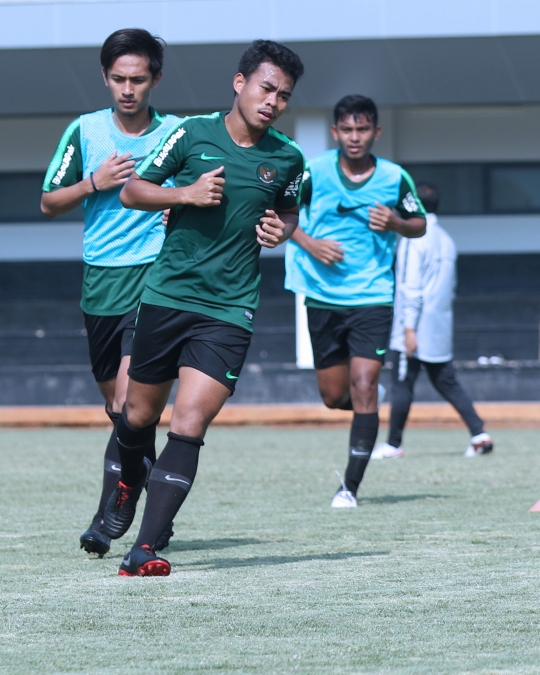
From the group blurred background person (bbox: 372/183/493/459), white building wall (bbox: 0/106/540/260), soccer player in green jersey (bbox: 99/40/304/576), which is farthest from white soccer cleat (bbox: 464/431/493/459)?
white building wall (bbox: 0/106/540/260)

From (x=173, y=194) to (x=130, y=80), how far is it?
1021mm

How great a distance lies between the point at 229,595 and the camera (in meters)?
4.28

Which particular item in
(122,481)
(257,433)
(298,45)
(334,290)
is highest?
(298,45)

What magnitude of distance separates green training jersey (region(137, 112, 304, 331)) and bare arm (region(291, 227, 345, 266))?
227cm

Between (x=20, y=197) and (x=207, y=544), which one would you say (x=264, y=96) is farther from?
(x=20, y=197)

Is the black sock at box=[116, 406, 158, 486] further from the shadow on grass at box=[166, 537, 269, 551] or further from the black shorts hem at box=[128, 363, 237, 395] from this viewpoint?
the shadow on grass at box=[166, 537, 269, 551]

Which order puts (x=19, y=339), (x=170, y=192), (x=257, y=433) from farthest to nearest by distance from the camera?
(x=19, y=339) < (x=257, y=433) < (x=170, y=192)

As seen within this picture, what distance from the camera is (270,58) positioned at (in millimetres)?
4793

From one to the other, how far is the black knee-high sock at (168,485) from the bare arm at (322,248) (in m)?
2.60

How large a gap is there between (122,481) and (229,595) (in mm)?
1010

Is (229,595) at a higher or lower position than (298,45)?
lower

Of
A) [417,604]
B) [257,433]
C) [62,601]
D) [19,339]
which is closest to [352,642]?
[417,604]

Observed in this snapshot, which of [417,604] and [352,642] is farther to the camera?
[417,604]

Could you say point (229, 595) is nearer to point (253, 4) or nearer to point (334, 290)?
point (334, 290)
